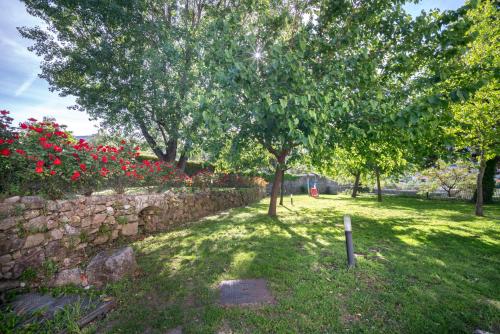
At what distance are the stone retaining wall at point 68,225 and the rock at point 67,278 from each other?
1.52 feet

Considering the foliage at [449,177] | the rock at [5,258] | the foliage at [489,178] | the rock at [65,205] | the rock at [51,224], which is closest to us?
the rock at [5,258]

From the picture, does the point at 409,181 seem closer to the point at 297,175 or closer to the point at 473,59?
the point at 297,175

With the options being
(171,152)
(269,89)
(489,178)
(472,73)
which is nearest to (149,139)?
(171,152)

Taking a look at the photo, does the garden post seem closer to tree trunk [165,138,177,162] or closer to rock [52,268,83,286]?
rock [52,268,83,286]

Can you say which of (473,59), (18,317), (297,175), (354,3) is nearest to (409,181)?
(297,175)

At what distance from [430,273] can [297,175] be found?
22.8 m

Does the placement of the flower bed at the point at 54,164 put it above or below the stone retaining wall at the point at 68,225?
above

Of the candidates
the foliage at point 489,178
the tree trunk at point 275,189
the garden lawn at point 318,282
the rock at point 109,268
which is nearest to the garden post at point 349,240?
the garden lawn at point 318,282

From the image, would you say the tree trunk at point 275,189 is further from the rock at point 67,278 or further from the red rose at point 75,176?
the rock at point 67,278

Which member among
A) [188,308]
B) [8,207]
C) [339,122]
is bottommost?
[188,308]

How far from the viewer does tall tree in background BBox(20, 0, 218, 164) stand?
33.8 feet

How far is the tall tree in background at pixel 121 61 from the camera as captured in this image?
10.3 m

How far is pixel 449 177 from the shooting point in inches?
683

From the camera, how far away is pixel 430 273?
14.5ft
